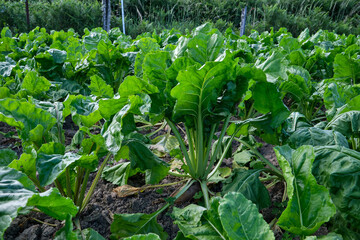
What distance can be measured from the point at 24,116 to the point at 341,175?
1.41 meters

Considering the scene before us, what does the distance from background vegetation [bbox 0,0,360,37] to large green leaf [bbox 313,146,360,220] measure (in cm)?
845

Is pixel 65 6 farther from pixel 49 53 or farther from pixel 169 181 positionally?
pixel 169 181

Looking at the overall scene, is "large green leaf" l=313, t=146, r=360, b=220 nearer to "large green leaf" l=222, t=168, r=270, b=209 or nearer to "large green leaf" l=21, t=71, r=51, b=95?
"large green leaf" l=222, t=168, r=270, b=209

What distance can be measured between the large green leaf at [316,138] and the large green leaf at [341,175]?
0.60 ft

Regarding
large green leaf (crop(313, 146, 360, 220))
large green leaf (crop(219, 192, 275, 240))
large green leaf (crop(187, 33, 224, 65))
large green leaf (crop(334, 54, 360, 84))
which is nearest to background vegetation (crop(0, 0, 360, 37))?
large green leaf (crop(334, 54, 360, 84))

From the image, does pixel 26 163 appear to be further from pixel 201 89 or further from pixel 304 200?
pixel 304 200

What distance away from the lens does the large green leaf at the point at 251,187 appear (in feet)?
5.01

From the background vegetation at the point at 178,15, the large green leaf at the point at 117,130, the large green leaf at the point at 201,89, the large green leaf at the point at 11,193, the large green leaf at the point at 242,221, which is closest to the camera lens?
the large green leaf at the point at 11,193

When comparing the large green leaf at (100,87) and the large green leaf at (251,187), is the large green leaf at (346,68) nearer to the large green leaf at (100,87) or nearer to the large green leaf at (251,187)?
the large green leaf at (251,187)

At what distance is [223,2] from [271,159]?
12255 millimetres

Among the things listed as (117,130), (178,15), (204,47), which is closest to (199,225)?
(117,130)

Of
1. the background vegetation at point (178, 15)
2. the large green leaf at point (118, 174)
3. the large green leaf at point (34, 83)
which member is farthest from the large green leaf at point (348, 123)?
the background vegetation at point (178, 15)

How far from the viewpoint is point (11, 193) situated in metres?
0.88

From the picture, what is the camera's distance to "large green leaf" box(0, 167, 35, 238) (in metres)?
0.79
